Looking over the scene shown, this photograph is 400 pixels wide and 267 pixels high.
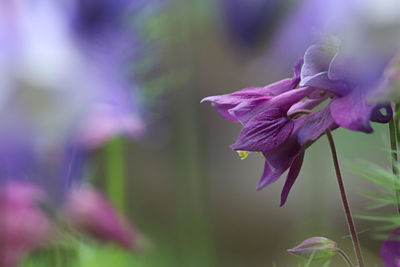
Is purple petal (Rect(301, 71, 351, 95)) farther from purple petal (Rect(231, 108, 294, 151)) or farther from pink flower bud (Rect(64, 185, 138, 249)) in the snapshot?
pink flower bud (Rect(64, 185, 138, 249))

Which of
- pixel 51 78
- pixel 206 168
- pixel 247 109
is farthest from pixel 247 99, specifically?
pixel 206 168

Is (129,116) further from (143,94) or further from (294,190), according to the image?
(294,190)

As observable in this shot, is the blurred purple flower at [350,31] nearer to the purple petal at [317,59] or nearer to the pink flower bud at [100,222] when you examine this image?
the purple petal at [317,59]

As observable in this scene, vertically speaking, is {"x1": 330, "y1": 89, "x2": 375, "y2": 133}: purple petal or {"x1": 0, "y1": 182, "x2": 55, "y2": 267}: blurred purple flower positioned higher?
{"x1": 330, "y1": 89, "x2": 375, "y2": 133}: purple petal

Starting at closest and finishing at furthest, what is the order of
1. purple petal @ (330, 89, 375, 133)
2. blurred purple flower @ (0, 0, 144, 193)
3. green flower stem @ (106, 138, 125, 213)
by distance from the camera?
purple petal @ (330, 89, 375, 133) → blurred purple flower @ (0, 0, 144, 193) → green flower stem @ (106, 138, 125, 213)

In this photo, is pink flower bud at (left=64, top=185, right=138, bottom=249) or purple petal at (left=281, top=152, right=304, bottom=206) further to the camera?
pink flower bud at (left=64, top=185, right=138, bottom=249)

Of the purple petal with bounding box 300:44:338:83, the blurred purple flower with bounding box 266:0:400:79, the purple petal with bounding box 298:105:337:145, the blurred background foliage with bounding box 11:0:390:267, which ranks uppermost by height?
the blurred purple flower with bounding box 266:0:400:79

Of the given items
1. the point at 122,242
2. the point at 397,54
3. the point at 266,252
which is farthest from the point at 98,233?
the point at 266,252

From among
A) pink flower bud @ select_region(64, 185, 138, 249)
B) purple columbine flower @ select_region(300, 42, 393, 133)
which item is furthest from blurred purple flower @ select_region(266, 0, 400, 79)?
pink flower bud @ select_region(64, 185, 138, 249)
